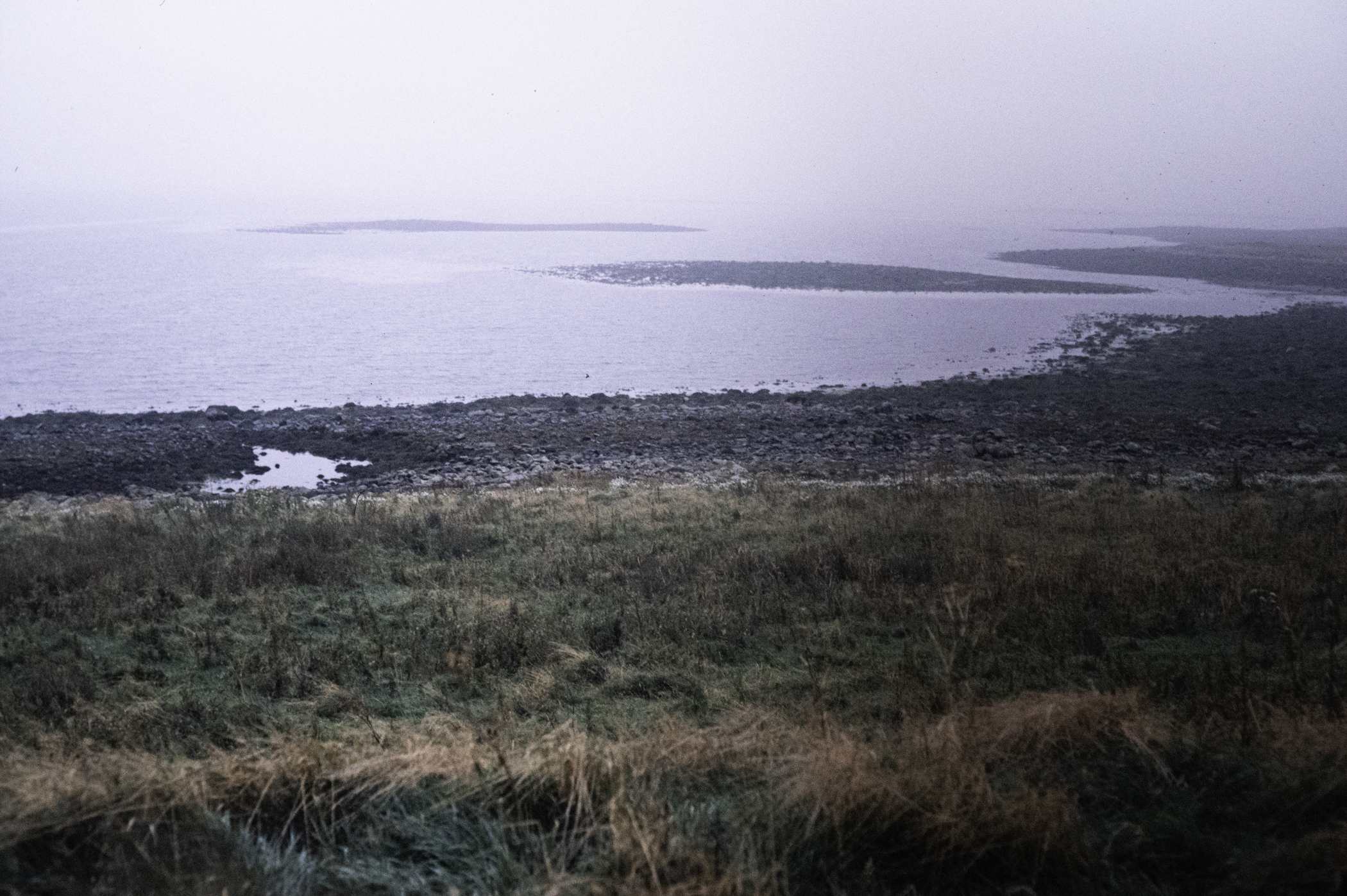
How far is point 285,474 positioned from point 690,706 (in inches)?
714

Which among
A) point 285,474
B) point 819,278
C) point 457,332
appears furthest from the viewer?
point 819,278

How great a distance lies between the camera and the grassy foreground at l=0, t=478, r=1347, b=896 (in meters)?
2.95

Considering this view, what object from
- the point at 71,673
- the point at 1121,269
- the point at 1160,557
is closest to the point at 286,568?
the point at 71,673

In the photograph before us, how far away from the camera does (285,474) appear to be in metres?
20.3

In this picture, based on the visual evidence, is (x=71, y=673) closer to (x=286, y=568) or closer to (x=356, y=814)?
(x=286, y=568)

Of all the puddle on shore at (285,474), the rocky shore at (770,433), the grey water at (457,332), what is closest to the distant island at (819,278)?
the grey water at (457,332)

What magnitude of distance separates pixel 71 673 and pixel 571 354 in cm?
3227

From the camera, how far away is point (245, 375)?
32156 mm

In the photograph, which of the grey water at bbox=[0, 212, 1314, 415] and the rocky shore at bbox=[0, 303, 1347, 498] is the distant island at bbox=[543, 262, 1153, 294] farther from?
the rocky shore at bbox=[0, 303, 1347, 498]

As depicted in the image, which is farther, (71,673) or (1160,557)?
(1160,557)

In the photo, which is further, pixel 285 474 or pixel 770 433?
pixel 770 433

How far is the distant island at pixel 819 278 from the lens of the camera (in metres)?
61.5

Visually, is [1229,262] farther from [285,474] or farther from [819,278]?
[285,474]

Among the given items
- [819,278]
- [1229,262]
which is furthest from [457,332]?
[1229,262]
